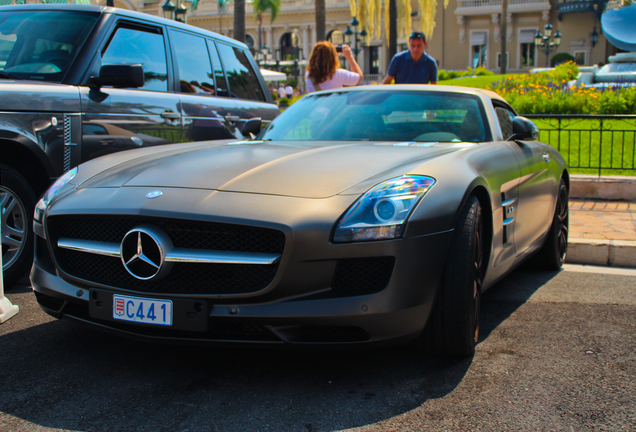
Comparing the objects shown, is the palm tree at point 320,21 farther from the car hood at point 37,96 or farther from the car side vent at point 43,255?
the car side vent at point 43,255

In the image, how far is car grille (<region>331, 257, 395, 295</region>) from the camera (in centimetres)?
254

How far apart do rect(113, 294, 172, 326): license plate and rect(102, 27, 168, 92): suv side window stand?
2584mm

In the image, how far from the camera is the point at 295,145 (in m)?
3.77

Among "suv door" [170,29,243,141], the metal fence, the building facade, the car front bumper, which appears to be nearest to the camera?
the car front bumper

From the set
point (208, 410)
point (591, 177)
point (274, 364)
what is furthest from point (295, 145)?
point (591, 177)

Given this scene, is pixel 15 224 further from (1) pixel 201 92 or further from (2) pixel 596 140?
(2) pixel 596 140

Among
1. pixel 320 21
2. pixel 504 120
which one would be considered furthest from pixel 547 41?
pixel 504 120

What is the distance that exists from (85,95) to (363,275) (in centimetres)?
271

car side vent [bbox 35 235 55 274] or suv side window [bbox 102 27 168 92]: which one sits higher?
suv side window [bbox 102 27 168 92]

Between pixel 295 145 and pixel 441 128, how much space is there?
904mm

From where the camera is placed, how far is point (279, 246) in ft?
8.29

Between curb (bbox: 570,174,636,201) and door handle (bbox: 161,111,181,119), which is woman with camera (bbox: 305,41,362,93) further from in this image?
curb (bbox: 570,174,636,201)

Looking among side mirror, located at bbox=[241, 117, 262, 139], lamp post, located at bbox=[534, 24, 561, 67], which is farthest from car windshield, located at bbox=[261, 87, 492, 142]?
lamp post, located at bbox=[534, 24, 561, 67]

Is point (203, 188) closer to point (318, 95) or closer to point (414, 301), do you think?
point (414, 301)
